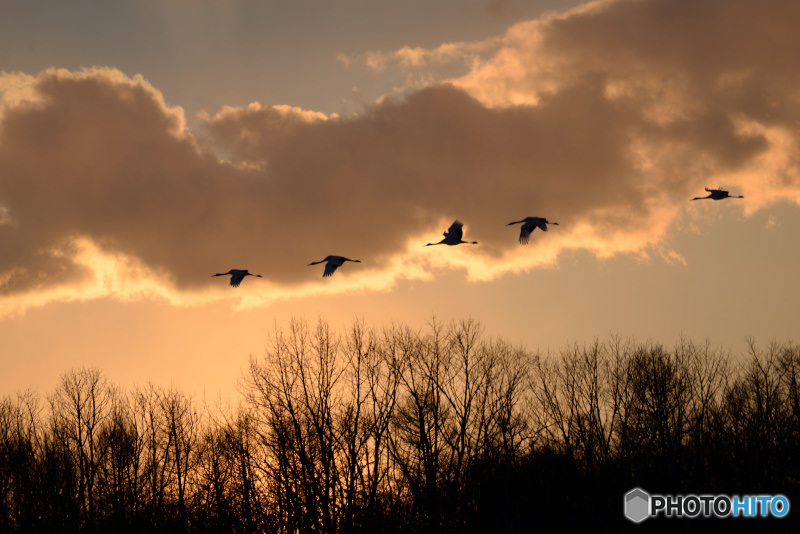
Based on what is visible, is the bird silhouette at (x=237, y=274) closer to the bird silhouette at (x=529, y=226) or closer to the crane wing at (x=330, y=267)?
the crane wing at (x=330, y=267)

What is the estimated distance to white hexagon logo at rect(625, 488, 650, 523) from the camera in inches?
1671

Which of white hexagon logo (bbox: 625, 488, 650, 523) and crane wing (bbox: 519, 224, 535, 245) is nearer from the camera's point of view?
crane wing (bbox: 519, 224, 535, 245)

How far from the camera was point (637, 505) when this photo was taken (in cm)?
4262

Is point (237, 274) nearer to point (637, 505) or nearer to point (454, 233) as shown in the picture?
point (454, 233)

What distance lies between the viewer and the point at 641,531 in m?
42.4

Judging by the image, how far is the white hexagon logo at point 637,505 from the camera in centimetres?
4244

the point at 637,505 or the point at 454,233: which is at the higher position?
the point at 454,233

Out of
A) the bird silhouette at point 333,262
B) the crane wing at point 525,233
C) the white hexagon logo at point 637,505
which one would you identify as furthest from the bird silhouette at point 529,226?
the white hexagon logo at point 637,505

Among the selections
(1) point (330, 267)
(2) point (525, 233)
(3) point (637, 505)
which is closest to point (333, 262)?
(1) point (330, 267)

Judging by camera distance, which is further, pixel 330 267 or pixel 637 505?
pixel 637 505

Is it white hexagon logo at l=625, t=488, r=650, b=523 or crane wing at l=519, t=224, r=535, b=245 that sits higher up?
crane wing at l=519, t=224, r=535, b=245

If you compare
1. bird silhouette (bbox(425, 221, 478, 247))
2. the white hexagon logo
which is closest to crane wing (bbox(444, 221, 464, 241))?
bird silhouette (bbox(425, 221, 478, 247))

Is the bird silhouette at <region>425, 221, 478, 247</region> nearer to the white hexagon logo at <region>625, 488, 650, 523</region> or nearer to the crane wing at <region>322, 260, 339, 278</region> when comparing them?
the crane wing at <region>322, 260, 339, 278</region>

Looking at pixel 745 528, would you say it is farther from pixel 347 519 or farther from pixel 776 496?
pixel 347 519
